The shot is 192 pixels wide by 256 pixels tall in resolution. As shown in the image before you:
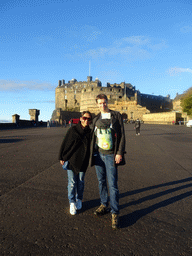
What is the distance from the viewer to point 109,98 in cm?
7931

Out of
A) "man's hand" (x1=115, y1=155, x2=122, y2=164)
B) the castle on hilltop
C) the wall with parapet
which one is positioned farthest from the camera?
the castle on hilltop

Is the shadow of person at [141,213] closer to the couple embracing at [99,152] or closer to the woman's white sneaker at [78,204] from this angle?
the couple embracing at [99,152]

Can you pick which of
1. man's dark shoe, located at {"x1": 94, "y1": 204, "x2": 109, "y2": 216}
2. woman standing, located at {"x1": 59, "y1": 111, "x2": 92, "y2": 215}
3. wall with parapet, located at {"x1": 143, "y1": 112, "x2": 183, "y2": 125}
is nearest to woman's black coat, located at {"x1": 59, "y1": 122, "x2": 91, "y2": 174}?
woman standing, located at {"x1": 59, "y1": 111, "x2": 92, "y2": 215}

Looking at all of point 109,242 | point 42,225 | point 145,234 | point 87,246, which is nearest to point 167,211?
point 145,234

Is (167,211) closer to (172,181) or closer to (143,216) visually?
(143,216)

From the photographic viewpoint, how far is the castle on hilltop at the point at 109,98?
230 ft

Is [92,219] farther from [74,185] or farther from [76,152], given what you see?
[76,152]

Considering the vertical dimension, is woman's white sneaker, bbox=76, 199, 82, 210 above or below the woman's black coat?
below

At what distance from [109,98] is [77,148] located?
77.0 metres

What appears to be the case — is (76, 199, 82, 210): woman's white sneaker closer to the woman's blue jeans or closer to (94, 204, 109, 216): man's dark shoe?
the woman's blue jeans

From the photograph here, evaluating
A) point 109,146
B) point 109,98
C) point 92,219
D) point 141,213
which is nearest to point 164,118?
point 109,98

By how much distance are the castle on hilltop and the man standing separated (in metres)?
61.0

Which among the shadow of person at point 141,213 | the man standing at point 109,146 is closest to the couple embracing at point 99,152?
the man standing at point 109,146

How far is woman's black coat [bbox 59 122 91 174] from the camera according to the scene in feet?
10.7
